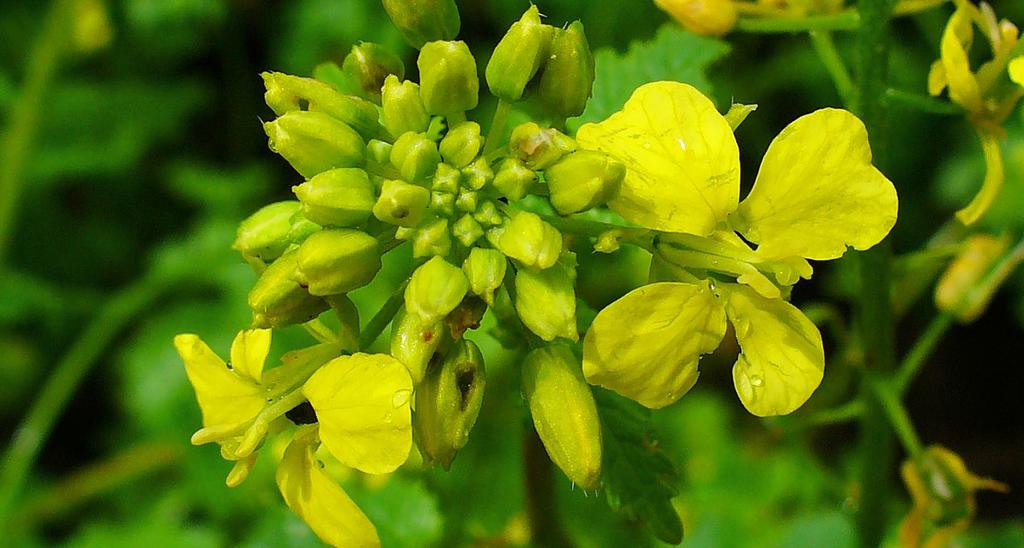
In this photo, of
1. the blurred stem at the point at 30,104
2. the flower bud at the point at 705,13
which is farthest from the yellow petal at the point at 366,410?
the blurred stem at the point at 30,104

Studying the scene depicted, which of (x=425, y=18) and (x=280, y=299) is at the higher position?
(x=425, y=18)

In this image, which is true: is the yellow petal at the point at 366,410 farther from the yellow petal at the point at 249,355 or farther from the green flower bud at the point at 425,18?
the green flower bud at the point at 425,18

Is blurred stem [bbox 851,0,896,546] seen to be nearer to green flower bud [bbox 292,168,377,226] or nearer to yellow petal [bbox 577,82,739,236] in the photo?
yellow petal [bbox 577,82,739,236]

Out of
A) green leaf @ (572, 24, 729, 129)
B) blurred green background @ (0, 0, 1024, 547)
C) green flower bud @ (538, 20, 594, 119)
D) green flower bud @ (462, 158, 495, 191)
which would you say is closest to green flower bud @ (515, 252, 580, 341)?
green flower bud @ (462, 158, 495, 191)

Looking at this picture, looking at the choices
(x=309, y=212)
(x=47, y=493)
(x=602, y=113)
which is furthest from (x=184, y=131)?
(x=309, y=212)

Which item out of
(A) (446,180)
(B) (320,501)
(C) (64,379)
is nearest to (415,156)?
(A) (446,180)

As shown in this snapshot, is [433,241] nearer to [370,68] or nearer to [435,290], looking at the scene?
[435,290]
